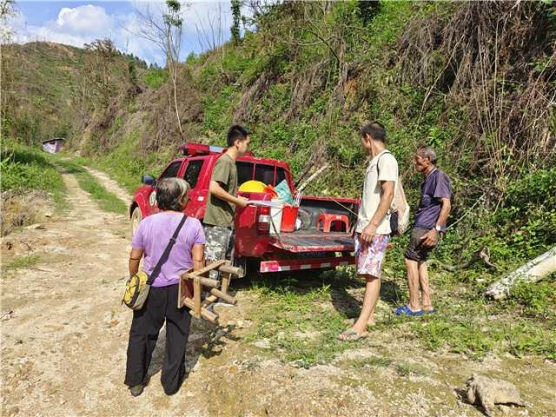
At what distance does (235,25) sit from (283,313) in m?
20.0

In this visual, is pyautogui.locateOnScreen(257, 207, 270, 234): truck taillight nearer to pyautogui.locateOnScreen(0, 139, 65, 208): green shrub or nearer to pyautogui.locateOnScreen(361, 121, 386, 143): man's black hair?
pyautogui.locateOnScreen(361, 121, 386, 143): man's black hair

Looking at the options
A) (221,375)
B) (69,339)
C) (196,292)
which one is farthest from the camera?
(69,339)

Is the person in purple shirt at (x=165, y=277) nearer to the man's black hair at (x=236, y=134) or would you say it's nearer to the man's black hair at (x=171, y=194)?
the man's black hair at (x=171, y=194)

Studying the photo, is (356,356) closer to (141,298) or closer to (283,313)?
(283,313)

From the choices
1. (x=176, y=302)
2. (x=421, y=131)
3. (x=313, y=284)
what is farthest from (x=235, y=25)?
(x=176, y=302)

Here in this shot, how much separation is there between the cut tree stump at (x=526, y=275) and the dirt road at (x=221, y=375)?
1339 millimetres

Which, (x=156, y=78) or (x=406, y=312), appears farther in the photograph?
(x=156, y=78)

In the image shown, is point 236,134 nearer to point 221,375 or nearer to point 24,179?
point 221,375

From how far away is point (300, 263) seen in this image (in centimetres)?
415

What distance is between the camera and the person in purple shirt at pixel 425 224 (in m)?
3.54

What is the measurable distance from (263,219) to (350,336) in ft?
5.21

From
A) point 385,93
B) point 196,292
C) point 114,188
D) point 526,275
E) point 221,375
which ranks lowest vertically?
point 114,188

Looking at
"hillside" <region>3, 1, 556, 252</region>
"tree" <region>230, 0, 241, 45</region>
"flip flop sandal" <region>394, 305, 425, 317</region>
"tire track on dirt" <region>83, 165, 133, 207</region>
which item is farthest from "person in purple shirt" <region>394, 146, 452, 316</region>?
"tree" <region>230, 0, 241, 45</region>

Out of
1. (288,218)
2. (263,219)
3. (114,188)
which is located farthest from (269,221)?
(114,188)
